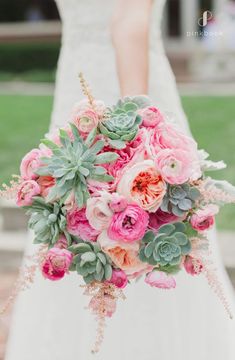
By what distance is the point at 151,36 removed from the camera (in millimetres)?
3395

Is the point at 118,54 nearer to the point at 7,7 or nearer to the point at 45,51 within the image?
the point at 45,51

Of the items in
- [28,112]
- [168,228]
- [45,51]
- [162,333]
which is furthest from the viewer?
[45,51]

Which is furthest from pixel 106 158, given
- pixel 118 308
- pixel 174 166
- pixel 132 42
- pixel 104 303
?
pixel 118 308

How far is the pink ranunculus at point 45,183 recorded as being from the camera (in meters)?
2.49

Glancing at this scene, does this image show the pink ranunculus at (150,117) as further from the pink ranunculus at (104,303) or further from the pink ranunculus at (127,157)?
the pink ranunculus at (104,303)

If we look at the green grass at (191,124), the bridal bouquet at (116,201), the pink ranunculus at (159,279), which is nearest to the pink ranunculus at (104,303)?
the bridal bouquet at (116,201)

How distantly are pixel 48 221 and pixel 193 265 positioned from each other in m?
0.41

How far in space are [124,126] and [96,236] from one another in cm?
31

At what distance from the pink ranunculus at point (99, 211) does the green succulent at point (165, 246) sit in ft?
0.39

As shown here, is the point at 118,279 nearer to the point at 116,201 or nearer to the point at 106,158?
the point at 116,201

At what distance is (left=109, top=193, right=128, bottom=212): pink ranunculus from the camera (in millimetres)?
2396

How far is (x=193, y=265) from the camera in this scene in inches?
98.3

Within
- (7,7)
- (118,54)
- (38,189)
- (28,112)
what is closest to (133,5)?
(118,54)

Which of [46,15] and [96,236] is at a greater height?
[46,15]
